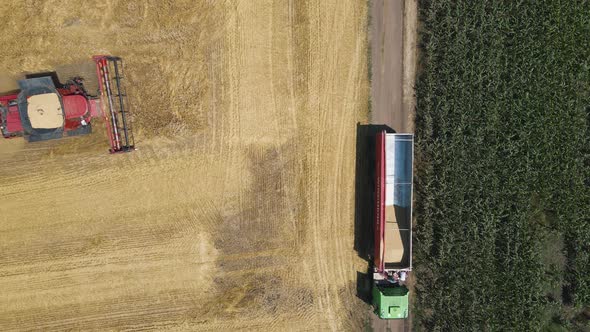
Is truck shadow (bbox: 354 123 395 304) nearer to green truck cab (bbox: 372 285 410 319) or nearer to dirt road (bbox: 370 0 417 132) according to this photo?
dirt road (bbox: 370 0 417 132)

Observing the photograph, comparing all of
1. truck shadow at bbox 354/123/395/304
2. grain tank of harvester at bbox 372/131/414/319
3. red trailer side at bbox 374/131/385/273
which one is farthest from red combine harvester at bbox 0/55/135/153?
grain tank of harvester at bbox 372/131/414/319

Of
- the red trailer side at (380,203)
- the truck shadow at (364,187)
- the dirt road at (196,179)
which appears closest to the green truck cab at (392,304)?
the red trailer side at (380,203)

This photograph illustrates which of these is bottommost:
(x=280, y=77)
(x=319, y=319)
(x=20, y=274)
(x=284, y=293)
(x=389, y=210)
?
(x=319, y=319)

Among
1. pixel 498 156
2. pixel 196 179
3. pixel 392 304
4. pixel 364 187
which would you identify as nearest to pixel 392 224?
pixel 364 187

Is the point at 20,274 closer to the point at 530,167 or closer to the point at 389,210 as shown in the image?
the point at 389,210

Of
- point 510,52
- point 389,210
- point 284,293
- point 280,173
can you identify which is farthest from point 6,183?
point 510,52
